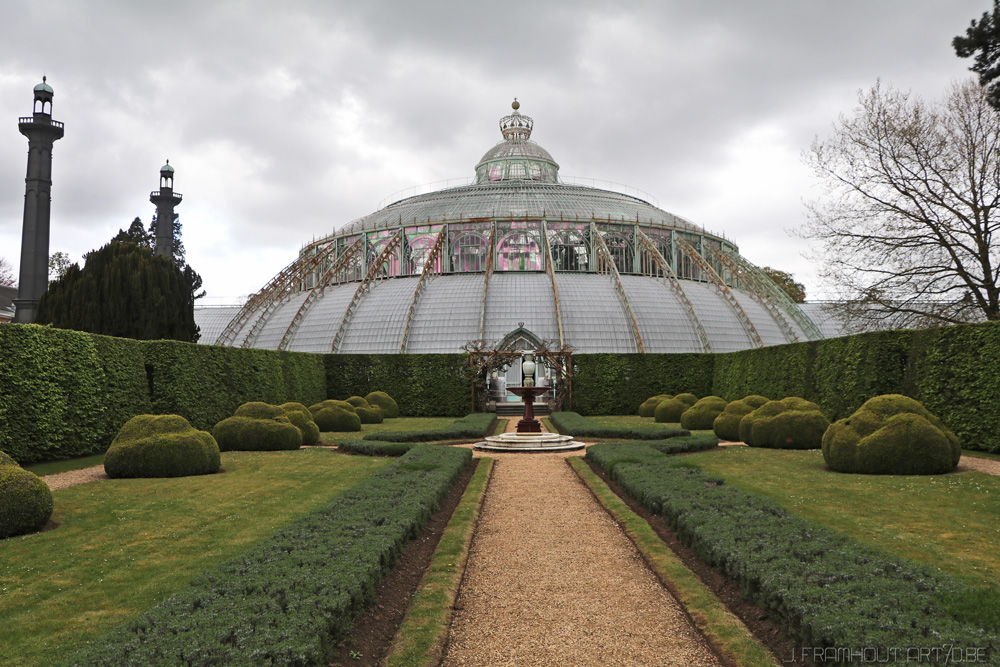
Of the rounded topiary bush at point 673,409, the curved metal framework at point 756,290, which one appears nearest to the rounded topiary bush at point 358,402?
the rounded topiary bush at point 673,409

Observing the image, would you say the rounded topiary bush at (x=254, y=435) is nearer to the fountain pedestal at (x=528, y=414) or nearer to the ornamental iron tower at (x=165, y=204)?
the fountain pedestal at (x=528, y=414)

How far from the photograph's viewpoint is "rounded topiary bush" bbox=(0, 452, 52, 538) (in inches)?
367

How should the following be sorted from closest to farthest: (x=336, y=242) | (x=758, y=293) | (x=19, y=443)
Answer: (x=19, y=443), (x=758, y=293), (x=336, y=242)

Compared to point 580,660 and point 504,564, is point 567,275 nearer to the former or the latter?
point 504,564

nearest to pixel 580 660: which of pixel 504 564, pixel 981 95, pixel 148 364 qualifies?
pixel 504 564

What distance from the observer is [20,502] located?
9422mm

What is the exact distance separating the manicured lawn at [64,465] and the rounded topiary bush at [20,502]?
666 centimetres

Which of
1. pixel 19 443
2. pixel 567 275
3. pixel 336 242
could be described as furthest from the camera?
pixel 336 242

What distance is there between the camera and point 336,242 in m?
52.8

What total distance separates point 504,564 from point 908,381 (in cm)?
1700

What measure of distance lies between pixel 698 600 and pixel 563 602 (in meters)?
1.41

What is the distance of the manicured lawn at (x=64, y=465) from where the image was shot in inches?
618

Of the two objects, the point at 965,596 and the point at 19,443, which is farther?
the point at 19,443

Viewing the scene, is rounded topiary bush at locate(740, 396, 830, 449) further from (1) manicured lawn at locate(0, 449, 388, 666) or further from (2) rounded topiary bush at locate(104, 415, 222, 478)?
(2) rounded topiary bush at locate(104, 415, 222, 478)
